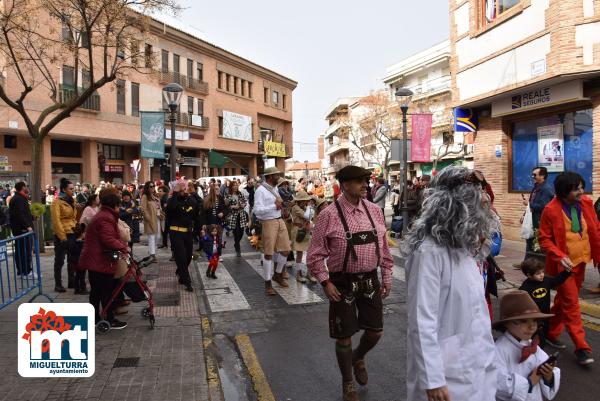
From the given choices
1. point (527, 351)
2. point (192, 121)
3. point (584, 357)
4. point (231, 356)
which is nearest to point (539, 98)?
point (584, 357)

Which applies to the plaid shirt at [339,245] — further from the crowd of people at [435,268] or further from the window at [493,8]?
the window at [493,8]

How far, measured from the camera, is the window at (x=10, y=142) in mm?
24719

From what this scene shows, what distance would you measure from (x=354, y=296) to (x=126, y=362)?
2.37m

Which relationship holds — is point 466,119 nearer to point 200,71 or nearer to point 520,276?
point 520,276

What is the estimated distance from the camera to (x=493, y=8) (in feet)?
41.8

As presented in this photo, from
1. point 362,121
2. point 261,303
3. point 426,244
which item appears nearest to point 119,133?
point 362,121

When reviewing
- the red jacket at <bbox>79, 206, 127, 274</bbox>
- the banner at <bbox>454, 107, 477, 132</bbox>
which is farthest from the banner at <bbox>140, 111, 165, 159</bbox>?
the banner at <bbox>454, 107, 477, 132</bbox>

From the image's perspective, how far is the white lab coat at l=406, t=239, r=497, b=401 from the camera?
2.17m

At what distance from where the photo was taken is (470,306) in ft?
7.32

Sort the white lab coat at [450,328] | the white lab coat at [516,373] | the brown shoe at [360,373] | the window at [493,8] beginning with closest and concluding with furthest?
the white lab coat at [450,328] → the white lab coat at [516,373] → the brown shoe at [360,373] → the window at [493,8]

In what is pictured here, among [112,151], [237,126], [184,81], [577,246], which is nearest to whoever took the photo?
[577,246]

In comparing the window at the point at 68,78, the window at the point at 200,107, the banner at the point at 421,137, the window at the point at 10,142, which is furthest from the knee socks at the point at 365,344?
the window at the point at 200,107

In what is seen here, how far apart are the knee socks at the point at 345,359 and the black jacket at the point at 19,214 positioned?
716 centimetres

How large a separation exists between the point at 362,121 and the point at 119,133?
725 inches
